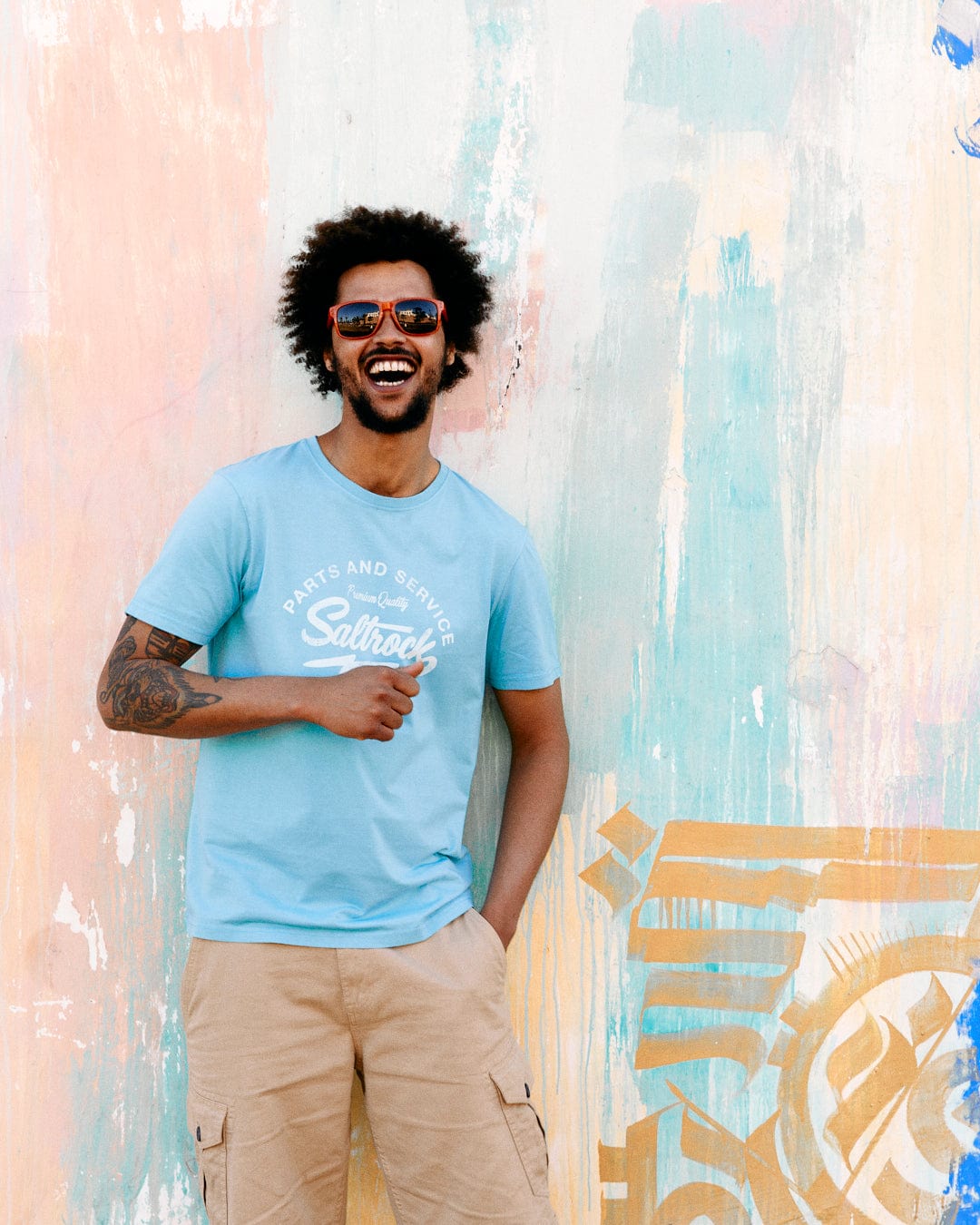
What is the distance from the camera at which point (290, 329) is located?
7.79 ft

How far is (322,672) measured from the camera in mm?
1968

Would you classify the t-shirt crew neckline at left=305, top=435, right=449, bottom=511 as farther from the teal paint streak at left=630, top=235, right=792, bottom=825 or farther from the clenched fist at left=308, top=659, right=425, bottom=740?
the teal paint streak at left=630, top=235, right=792, bottom=825

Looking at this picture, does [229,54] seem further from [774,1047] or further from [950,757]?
[774,1047]

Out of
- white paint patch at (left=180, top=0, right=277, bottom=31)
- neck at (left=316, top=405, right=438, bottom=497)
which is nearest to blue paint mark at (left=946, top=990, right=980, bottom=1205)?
neck at (left=316, top=405, right=438, bottom=497)

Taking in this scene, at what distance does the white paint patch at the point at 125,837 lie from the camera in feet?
7.77

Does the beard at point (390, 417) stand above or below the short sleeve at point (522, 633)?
above

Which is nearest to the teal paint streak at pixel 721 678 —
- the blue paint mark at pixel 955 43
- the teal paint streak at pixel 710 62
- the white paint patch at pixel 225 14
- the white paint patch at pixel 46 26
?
the teal paint streak at pixel 710 62

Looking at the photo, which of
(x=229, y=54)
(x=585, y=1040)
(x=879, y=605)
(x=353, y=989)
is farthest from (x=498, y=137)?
(x=585, y=1040)

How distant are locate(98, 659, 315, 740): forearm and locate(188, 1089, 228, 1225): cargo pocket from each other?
28.0 inches

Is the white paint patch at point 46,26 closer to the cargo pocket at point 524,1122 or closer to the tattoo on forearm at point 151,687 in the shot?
the tattoo on forearm at point 151,687

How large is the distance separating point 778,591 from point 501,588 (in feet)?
2.22

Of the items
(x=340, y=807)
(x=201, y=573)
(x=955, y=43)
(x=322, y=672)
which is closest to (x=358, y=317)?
(x=201, y=573)

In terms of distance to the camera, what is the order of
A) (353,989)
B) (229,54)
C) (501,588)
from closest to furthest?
(353,989) < (501,588) < (229,54)

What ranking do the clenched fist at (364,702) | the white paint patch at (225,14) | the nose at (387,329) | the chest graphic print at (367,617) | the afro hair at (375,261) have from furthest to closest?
the white paint patch at (225,14)
the afro hair at (375,261)
the nose at (387,329)
the chest graphic print at (367,617)
the clenched fist at (364,702)
